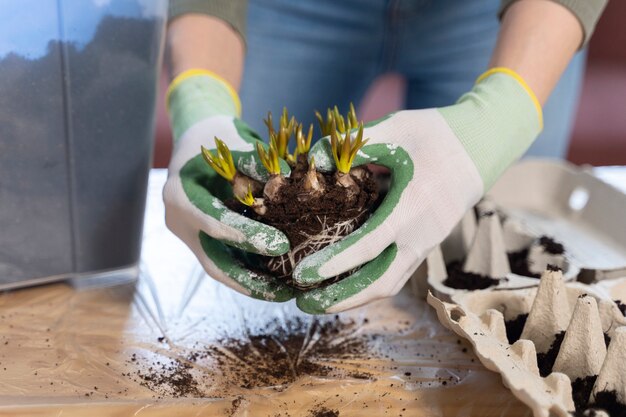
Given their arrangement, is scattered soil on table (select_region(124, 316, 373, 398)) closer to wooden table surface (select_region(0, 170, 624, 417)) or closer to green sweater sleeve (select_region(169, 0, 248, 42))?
wooden table surface (select_region(0, 170, 624, 417))

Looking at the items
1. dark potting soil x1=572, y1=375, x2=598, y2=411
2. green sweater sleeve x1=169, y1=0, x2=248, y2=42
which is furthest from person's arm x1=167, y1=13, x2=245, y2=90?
dark potting soil x1=572, y1=375, x2=598, y2=411

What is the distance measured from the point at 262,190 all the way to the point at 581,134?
66.2 inches

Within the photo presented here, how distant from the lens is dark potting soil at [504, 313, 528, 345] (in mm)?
622

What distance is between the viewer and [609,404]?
19.8 inches

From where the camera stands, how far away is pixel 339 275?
1.95 feet

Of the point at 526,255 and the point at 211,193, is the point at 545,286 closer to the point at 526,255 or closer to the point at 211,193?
the point at 526,255

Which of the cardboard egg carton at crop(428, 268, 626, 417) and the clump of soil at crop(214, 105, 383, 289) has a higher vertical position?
the clump of soil at crop(214, 105, 383, 289)

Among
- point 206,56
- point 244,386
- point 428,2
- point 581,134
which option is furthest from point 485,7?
point 581,134

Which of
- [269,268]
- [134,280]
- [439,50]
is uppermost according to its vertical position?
[439,50]

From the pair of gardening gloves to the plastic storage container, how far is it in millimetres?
75

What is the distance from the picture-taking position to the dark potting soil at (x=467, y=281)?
0.71 metres

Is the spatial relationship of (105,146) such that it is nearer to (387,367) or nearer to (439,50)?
(387,367)

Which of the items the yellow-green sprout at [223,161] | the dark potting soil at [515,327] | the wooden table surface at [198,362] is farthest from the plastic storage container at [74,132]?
the dark potting soil at [515,327]

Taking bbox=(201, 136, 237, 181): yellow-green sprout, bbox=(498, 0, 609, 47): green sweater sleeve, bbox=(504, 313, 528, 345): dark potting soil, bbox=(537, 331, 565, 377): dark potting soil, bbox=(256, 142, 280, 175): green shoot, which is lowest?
bbox=(504, 313, 528, 345): dark potting soil
